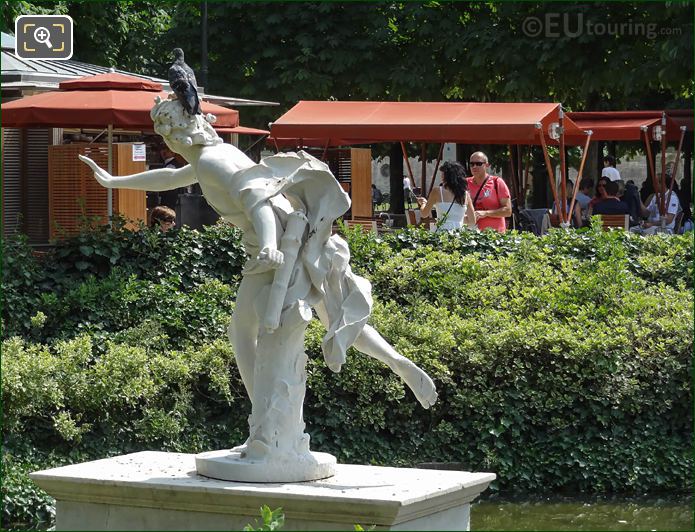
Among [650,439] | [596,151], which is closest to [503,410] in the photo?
[650,439]

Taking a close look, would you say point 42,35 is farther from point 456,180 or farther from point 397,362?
point 397,362

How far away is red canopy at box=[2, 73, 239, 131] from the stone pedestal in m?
5.96

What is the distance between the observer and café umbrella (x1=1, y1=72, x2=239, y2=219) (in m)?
13.3

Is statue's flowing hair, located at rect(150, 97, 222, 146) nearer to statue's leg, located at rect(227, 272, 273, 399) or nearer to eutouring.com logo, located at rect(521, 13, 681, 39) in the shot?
statue's leg, located at rect(227, 272, 273, 399)

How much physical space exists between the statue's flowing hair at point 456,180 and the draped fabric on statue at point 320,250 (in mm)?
5097

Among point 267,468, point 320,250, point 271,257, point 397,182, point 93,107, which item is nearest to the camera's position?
point 271,257

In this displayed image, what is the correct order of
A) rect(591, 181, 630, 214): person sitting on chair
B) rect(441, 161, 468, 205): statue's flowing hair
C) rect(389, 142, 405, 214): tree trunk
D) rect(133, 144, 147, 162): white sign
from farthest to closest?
rect(389, 142, 405, 214): tree trunk, rect(591, 181, 630, 214): person sitting on chair, rect(133, 144, 147, 162): white sign, rect(441, 161, 468, 205): statue's flowing hair

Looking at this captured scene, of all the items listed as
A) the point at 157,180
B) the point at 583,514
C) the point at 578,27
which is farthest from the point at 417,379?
the point at 578,27

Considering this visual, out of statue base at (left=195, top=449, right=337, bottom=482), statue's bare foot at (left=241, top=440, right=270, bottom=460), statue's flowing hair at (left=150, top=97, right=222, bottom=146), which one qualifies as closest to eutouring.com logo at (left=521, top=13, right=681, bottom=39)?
statue's flowing hair at (left=150, top=97, right=222, bottom=146)

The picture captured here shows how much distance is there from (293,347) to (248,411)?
8.24 ft

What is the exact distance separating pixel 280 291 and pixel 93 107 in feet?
21.6

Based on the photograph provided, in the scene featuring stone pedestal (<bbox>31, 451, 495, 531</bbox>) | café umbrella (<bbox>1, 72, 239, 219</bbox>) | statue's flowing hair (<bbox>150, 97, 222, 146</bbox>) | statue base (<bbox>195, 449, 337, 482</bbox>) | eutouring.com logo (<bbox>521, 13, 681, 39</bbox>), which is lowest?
stone pedestal (<bbox>31, 451, 495, 531</bbox>)

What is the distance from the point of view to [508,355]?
10164 millimetres

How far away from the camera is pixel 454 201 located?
12930 millimetres
